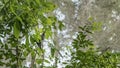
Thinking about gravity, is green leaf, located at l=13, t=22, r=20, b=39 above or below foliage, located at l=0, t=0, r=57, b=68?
below

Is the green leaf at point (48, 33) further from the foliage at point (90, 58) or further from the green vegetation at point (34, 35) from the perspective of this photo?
the foliage at point (90, 58)

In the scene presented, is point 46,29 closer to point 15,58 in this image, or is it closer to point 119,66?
point 15,58

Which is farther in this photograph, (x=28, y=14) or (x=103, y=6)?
(x=103, y=6)

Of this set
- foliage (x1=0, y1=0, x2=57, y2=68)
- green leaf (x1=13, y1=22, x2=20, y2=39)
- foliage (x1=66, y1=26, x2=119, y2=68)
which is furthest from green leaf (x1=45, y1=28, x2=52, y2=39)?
foliage (x1=66, y1=26, x2=119, y2=68)

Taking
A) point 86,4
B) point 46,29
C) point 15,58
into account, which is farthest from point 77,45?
point 86,4

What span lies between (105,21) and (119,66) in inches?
492

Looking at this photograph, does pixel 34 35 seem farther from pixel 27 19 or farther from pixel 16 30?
pixel 16 30

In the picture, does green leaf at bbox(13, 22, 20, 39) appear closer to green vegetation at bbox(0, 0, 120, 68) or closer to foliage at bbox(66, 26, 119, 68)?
green vegetation at bbox(0, 0, 120, 68)

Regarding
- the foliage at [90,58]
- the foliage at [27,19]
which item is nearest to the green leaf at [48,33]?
the foliage at [27,19]

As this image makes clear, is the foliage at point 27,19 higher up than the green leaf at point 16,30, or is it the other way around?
the foliage at point 27,19

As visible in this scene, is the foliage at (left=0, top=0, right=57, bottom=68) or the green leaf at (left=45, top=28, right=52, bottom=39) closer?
the foliage at (left=0, top=0, right=57, bottom=68)

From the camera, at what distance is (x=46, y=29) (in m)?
1.48

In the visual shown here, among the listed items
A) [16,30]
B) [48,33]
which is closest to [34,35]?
[48,33]

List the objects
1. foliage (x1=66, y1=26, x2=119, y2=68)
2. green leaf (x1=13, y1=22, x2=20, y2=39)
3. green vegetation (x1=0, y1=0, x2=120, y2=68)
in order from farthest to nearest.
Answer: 1. foliage (x1=66, y1=26, x2=119, y2=68)
2. green vegetation (x1=0, y1=0, x2=120, y2=68)
3. green leaf (x1=13, y1=22, x2=20, y2=39)
